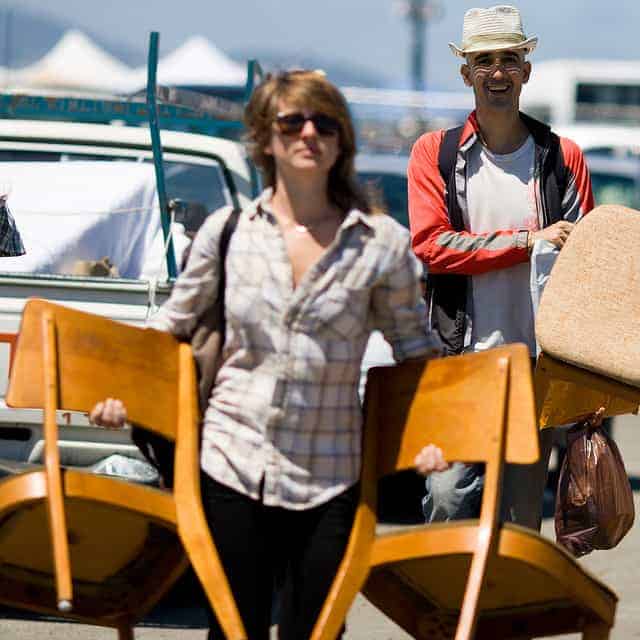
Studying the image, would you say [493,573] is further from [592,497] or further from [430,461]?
[592,497]

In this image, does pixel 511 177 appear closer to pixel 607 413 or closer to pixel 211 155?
pixel 607 413

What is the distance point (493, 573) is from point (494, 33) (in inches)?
72.3

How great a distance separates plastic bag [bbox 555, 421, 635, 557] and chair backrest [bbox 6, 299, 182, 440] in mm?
1594

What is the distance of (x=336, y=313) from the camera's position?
3543 mm

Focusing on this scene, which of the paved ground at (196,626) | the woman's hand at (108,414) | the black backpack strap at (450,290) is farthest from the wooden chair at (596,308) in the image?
the paved ground at (196,626)

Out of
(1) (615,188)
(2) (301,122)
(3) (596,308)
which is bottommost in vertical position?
(1) (615,188)

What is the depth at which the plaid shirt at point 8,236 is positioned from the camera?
5996mm

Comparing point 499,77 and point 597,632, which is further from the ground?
point 499,77

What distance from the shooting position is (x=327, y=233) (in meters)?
3.64

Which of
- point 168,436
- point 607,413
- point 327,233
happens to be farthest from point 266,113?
point 607,413

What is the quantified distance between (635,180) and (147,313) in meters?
16.1

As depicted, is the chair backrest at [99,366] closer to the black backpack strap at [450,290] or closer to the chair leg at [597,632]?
the chair leg at [597,632]

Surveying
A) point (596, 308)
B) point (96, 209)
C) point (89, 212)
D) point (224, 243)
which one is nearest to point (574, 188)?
point (596, 308)

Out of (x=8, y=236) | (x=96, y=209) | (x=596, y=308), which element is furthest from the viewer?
(x=96, y=209)
